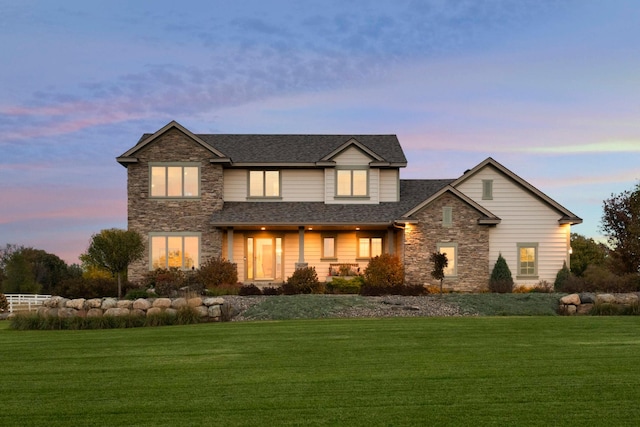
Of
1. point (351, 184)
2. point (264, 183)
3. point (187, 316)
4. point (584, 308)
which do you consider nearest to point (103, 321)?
point (187, 316)

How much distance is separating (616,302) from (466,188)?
11.8m

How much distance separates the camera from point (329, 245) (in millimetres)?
32125

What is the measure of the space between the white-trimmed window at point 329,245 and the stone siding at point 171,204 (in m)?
5.14

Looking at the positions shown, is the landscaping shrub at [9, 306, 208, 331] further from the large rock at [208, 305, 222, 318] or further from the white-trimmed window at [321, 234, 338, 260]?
the white-trimmed window at [321, 234, 338, 260]

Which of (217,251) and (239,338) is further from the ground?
(217,251)

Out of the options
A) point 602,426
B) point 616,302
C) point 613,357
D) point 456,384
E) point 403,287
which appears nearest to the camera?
point 602,426

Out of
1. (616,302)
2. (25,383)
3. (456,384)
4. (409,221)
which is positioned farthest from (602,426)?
(409,221)

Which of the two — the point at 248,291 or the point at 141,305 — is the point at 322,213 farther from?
the point at 141,305

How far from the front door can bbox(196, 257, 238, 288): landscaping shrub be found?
9.32ft

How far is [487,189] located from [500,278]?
4.44 meters

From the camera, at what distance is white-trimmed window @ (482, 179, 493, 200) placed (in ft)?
102

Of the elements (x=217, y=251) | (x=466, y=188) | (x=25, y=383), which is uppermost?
(x=466, y=188)

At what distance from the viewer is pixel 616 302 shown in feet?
67.0

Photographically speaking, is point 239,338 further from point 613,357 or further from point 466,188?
point 466,188
